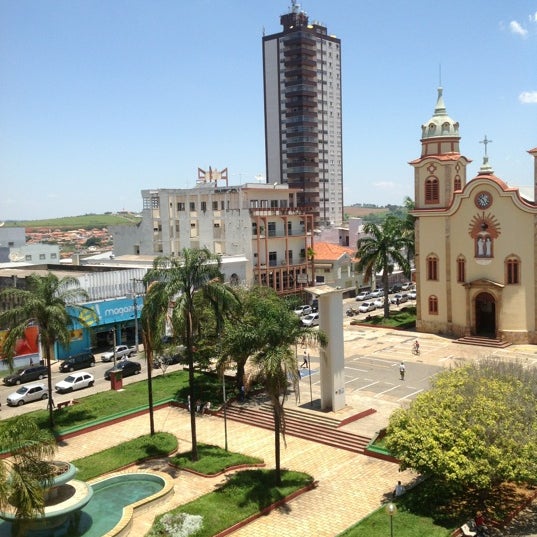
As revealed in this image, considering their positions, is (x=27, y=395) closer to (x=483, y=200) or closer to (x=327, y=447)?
(x=327, y=447)

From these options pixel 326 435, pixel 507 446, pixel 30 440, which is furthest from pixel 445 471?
pixel 30 440

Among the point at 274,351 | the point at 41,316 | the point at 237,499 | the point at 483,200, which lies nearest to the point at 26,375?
the point at 41,316

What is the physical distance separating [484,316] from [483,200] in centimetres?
938

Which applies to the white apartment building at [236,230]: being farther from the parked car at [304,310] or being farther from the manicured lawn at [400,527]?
the manicured lawn at [400,527]

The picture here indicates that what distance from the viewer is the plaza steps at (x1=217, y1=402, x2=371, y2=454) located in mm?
28861

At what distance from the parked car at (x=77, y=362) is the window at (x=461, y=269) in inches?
1160

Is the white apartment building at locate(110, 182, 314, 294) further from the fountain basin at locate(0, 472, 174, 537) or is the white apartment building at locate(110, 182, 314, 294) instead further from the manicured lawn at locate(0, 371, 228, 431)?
the fountain basin at locate(0, 472, 174, 537)

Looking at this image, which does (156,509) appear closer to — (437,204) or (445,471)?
(445,471)

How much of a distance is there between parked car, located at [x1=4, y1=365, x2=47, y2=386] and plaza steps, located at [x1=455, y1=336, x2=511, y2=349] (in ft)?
103

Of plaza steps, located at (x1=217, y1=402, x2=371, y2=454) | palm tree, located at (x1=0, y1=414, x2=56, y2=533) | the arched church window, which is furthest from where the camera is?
the arched church window

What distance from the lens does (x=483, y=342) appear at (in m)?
48.2

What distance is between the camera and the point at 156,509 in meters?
23.0

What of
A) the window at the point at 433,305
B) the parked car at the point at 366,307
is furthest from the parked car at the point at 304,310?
the window at the point at 433,305

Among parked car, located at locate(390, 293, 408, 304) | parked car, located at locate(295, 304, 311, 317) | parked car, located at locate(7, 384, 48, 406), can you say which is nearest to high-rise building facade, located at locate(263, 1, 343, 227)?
parked car, located at locate(390, 293, 408, 304)
